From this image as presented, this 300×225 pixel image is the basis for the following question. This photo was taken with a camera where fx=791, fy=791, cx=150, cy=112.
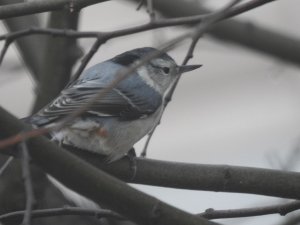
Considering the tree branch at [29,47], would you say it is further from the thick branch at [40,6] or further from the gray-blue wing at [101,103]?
the thick branch at [40,6]

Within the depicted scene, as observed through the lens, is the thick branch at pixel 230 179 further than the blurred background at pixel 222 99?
No

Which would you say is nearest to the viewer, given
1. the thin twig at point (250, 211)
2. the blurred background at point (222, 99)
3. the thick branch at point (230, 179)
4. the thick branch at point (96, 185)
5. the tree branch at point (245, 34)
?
the thick branch at point (96, 185)

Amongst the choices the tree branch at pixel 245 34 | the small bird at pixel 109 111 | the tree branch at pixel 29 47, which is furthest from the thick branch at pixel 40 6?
the tree branch at pixel 245 34

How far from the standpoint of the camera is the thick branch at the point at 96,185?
1.91m

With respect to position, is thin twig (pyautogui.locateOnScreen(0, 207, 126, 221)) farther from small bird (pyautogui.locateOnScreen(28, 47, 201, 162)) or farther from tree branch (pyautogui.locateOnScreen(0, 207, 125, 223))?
small bird (pyautogui.locateOnScreen(28, 47, 201, 162))

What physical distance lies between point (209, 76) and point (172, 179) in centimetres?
535

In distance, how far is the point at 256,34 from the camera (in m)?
3.95

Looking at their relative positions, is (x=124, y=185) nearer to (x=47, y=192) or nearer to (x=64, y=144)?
(x=64, y=144)

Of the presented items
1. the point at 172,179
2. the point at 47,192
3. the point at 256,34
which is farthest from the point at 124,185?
the point at 256,34

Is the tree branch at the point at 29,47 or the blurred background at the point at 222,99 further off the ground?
the tree branch at the point at 29,47

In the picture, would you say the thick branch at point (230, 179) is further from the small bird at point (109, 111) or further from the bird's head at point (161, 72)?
the bird's head at point (161, 72)

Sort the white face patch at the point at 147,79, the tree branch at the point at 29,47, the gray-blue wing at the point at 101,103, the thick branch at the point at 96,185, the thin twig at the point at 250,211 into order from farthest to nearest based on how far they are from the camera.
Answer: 1. the tree branch at the point at 29,47
2. the white face patch at the point at 147,79
3. the gray-blue wing at the point at 101,103
4. the thin twig at the point at 250,211
5. the thick branch at the point at 96,185

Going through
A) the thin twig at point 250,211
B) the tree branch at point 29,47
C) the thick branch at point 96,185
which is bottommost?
the tree branch at point 29,47

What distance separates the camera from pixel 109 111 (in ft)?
9.39
